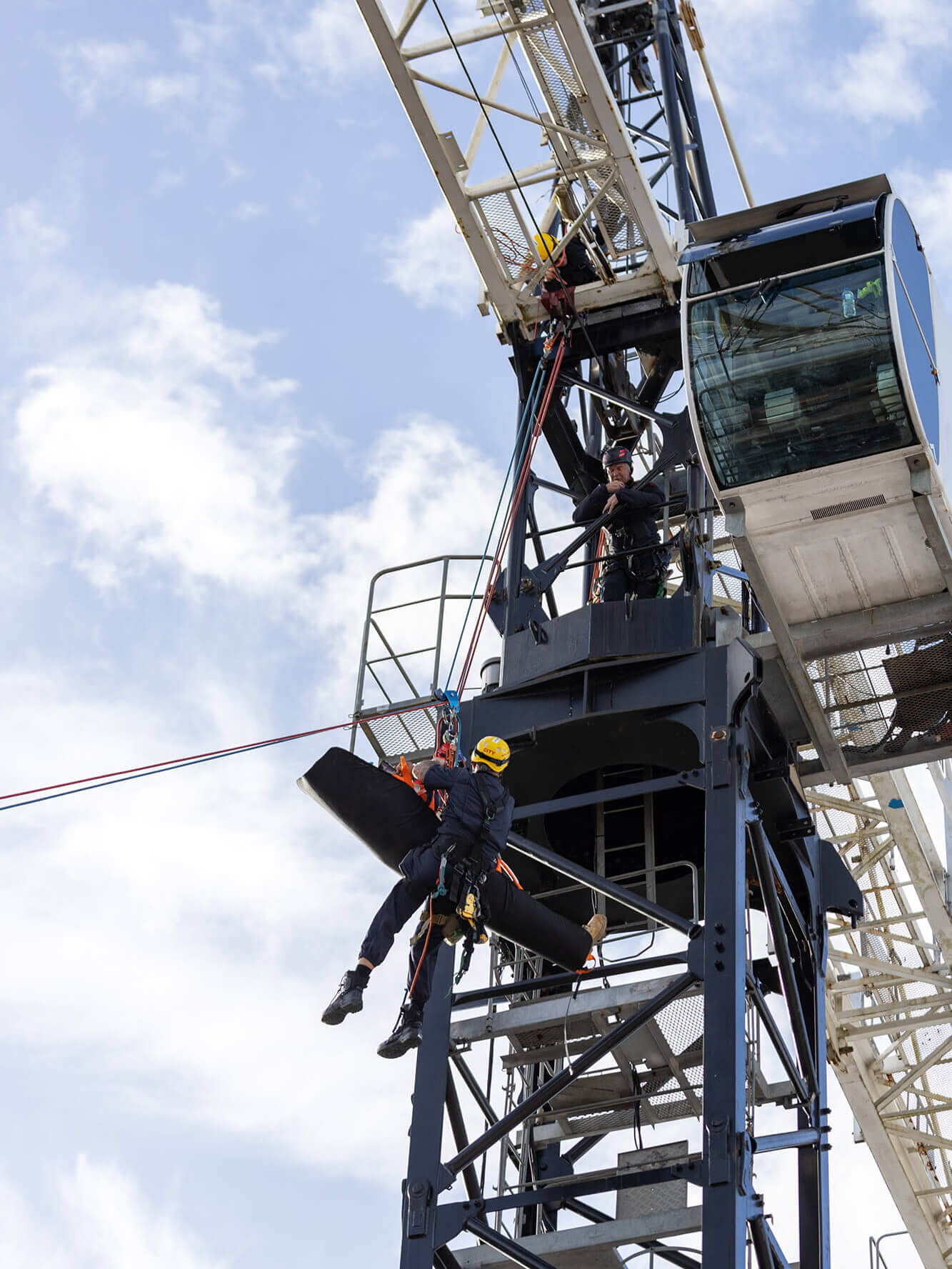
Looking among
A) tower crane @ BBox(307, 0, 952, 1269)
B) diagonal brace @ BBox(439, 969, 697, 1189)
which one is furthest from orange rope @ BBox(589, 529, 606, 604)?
diagonal brace @ BBox(439, 969, 697, 1189)

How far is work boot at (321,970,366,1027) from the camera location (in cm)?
1547

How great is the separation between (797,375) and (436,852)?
212 inches

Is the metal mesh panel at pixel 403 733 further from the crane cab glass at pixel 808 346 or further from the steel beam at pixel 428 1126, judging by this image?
the crane cab glass at pixel 808 346

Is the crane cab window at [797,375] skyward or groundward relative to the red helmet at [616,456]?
groundward

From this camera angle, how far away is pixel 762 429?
56.9 ft

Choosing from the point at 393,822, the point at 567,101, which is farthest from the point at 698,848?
the point at 567,101

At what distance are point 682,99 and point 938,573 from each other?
26.3 ft

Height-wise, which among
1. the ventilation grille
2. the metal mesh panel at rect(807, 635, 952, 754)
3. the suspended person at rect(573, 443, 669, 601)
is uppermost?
the suspended person at rect(573, 443, 669, 601)

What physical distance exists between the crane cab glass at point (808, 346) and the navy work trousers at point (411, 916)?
14.5 feet

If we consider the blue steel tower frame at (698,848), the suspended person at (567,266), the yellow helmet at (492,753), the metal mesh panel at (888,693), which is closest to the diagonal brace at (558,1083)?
the blue steel tower frame at (698,848)

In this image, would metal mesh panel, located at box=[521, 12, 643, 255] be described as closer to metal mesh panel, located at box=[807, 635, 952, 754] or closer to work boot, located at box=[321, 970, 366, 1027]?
metal mesh panel, located at box=[807, 635, 952, 754]

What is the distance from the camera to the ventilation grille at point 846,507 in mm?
17266

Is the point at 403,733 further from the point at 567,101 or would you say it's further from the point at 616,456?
the point at 567,101

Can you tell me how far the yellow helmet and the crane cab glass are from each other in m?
3.25
